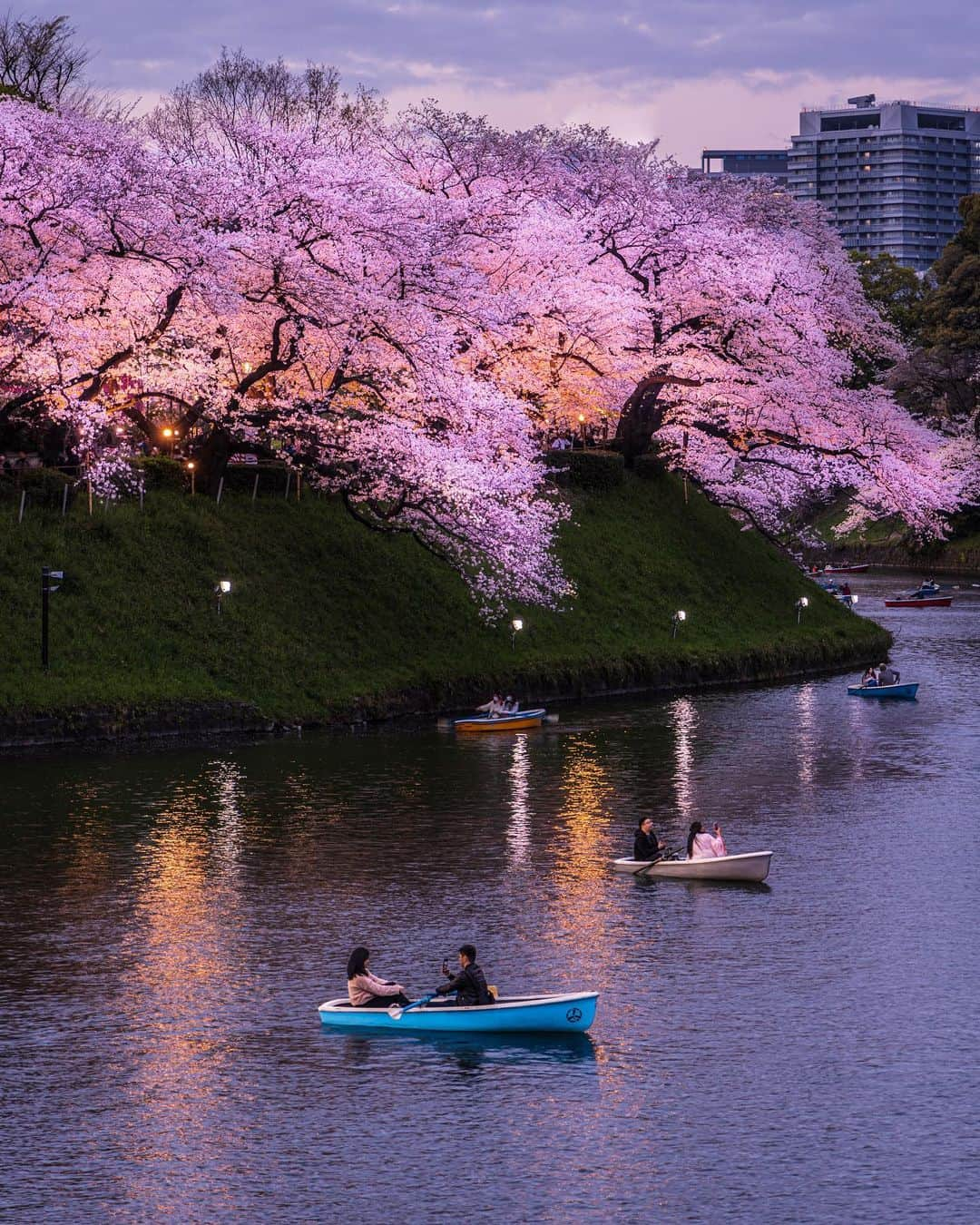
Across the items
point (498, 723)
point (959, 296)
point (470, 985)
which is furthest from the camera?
point (959, 296)

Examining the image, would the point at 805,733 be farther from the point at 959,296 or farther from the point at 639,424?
the point at 959,296

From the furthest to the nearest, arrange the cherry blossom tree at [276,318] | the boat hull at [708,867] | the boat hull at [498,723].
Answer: the boat hull at [498,723], the cherry blossom tree at [276,318], the boat hull at [708,867]

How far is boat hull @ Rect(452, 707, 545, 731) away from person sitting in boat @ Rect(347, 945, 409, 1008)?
29.4m

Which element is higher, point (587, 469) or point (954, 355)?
point (954, 355)

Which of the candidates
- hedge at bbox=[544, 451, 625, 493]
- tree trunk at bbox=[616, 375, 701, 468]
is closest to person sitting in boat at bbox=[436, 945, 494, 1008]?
hedge at bbox=[544, 451, 625, 493]

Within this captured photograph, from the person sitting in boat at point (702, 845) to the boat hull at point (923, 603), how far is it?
2913 inches

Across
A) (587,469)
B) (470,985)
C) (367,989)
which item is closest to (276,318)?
(587,469)

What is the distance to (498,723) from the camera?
180ft

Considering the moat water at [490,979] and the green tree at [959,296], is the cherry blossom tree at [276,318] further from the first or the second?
the green tree at [959,296]

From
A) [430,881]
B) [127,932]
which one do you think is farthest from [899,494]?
[127,932]

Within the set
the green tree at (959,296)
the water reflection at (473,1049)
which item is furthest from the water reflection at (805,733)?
the green tree at (959,296)

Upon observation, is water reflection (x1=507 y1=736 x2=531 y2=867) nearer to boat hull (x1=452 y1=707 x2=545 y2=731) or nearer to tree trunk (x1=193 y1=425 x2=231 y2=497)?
boat hull (x1=452 y1=707 x2=545 y2=731)

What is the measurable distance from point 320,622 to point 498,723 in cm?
785

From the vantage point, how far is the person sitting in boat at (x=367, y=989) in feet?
82.1
